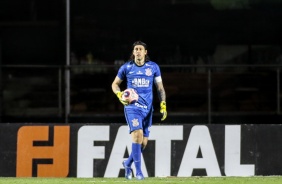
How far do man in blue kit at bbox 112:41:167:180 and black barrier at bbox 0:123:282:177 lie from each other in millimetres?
1977

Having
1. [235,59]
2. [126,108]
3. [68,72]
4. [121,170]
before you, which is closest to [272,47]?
[235,59]

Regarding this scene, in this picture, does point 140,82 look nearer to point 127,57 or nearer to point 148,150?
point 148,150

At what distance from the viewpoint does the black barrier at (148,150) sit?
1841 centimetres

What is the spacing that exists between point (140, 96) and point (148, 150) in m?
2.43

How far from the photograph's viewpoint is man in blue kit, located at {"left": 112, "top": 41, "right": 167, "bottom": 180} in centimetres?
1616

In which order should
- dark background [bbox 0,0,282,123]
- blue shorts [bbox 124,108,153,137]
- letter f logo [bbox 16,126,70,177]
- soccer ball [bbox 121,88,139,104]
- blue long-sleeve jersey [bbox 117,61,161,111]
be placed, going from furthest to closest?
dark background [bbox 0,0,282,123]
letter f logo [bbox 16,126,70,177]
blue long-sleeve jersey [bbox 117,61,161,111]
blue shorts [bbox 124,108,153,137]
soccer ball [bbox 121,88,139,104]

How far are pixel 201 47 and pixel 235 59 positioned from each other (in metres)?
0.74

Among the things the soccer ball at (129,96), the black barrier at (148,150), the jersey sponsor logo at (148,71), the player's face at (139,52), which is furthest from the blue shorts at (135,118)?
the black barrier at (148,150)

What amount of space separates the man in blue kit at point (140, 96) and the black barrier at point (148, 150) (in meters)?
1.98

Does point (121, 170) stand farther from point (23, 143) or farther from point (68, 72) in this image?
point (68, 72)

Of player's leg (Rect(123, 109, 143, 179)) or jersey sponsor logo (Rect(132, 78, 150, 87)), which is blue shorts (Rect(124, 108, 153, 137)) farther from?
jersey sponsor logo (Rect(132, 78, 150, 87))

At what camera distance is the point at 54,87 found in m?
22.6

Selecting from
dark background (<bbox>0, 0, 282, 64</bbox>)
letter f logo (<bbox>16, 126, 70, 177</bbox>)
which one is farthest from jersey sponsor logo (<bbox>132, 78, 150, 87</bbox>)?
dark background (<bbox>0, 0, 282, 64</bbox>)

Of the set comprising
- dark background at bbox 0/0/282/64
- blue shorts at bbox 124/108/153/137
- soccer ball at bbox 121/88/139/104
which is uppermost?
dark background at bbox 0/0/282/64
